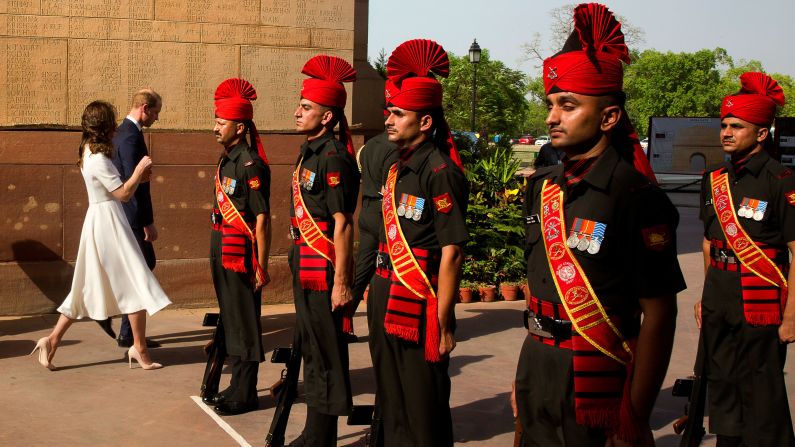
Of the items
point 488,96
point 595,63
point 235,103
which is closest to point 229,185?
point 235,103

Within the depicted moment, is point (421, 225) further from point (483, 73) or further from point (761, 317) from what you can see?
point (483, 73)

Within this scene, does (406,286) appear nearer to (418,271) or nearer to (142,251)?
(418,271)

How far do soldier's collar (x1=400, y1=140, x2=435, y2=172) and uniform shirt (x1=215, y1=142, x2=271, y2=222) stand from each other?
1956 mm

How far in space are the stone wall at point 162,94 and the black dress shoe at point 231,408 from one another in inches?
142

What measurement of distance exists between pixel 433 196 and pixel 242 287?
2477mm

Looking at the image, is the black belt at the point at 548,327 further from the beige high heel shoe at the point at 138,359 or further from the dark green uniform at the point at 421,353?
the beige high heel shoe at the point at 138,359

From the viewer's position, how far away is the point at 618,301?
346 centimetres

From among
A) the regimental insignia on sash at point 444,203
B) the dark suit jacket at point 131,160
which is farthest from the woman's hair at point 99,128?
the regimental insignia on sash at point 444,203

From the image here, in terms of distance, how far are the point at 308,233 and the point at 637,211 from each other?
2.84m

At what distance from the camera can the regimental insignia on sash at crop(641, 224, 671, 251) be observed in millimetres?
3299

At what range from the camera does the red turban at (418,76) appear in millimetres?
4820

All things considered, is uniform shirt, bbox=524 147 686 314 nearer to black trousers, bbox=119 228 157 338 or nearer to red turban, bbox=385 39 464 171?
red turban, bbox=385 39 464 171

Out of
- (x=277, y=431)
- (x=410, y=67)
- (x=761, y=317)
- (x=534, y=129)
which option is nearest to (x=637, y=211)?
(x=410, y=67)

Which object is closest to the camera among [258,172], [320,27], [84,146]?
[258,172]
